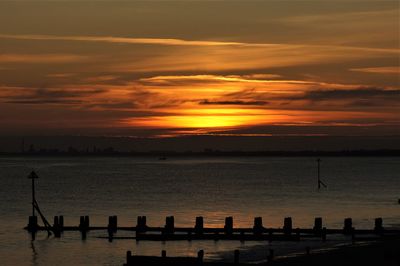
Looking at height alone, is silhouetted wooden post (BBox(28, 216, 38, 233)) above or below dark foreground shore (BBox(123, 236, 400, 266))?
above

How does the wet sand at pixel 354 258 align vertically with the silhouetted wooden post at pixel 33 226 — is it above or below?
below

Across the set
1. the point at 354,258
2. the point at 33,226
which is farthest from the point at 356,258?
the point at 33,226

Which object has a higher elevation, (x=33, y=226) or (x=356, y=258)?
(x=33, y=226)

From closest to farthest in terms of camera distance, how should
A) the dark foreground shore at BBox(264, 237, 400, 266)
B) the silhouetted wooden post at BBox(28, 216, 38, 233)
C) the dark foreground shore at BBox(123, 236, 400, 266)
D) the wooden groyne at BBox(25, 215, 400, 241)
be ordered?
the dark foreground shore at BBox(123, 236, 400, 266), the dark foreground shore at BBox(264, 237, 400, 266), the wooden groyne at BBox(25, 215, 400, 241), the silhouetted wooden post at BBox(28, 216, 38, 233)

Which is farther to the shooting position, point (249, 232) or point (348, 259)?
point (249, 232)

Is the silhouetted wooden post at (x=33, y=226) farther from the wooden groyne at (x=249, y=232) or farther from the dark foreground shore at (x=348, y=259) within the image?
the dark foreground shore at (x=348, y=259)

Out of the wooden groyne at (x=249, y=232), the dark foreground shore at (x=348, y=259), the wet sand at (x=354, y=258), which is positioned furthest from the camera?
the wooden groyne at (x=249, y=232)

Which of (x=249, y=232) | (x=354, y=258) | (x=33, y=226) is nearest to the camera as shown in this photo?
(x=354, y=258)

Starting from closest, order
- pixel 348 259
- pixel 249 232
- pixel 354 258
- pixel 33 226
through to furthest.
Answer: pixel 348 259 < pixel 354 258 < pixel 249 232 < pixel 33 226

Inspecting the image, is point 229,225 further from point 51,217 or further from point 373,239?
point 51,217

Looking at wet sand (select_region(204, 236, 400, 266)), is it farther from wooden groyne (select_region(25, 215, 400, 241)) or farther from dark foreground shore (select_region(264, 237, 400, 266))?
wooden groyne (select_region(25, 215, 400, 241))

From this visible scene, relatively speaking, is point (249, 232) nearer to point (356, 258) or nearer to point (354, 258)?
point (354, 258)

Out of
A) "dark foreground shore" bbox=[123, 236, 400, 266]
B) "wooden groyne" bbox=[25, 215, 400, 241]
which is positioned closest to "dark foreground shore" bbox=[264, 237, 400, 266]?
"dark foreground shore" bbox=[123, 236, 400, 266]

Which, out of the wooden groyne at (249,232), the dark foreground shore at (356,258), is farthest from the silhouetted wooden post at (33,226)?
the dark foreground shore at (356,258)
